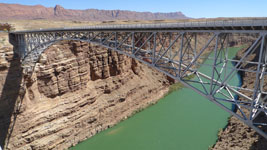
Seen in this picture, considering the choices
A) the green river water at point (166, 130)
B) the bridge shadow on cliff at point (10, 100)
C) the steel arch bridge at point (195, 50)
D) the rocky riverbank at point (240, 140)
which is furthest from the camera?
the green river water at point (166, 130)

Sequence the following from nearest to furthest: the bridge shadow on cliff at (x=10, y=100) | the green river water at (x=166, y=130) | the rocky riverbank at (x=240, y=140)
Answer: the rocky riverbank at (x=240, y=140), the bridge shadow on cliff at (x=10, y=100), the green river water at (x=166, y=130)

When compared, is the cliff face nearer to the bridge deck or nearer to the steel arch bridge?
the steel arch bridge

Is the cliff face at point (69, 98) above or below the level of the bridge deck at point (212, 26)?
below

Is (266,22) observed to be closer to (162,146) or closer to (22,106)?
(162,146)

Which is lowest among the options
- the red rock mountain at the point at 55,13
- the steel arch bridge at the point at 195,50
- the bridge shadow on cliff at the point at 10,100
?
the bridge shadow on cliff at the point at 10,100

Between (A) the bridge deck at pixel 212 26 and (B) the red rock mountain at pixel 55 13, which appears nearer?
(A) the bridge deck at pixel 212 26

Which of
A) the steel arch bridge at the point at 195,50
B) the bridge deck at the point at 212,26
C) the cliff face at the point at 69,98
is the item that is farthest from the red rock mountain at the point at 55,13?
the bridge deck at the point at 212,26

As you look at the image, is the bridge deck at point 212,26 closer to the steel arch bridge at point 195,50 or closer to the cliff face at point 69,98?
the steel arch bridge at point 195,50

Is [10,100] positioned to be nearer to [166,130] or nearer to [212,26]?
[166,130]

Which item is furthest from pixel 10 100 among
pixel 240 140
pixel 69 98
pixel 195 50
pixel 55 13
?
pixel 55 13
